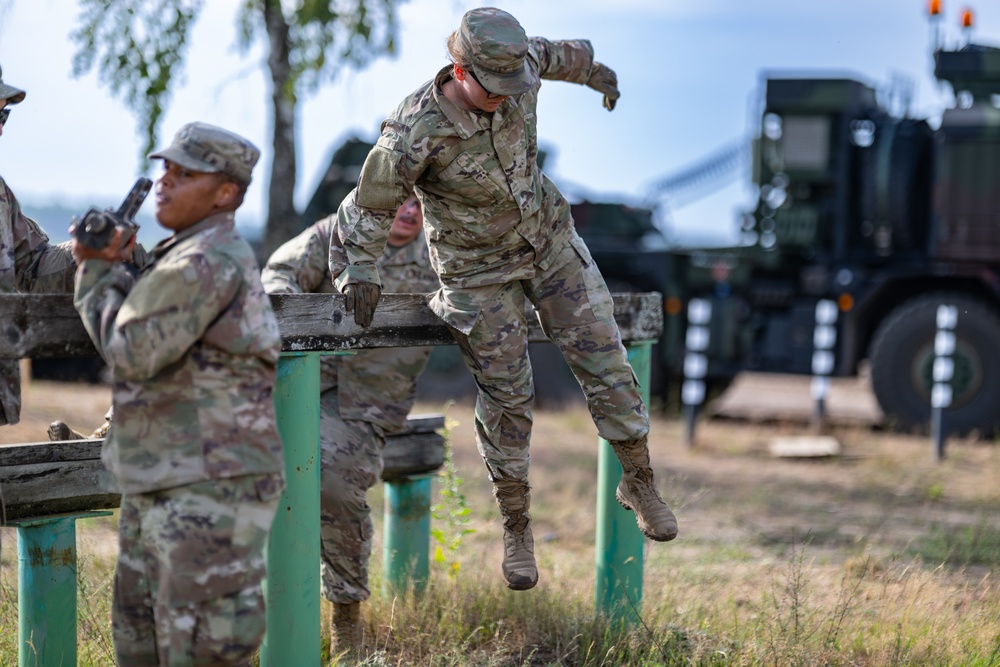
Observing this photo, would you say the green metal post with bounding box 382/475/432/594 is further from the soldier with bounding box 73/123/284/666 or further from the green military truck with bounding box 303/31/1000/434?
the green military truck with bounding box 303/31/1000/434

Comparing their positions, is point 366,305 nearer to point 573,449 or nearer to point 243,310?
point 243,310

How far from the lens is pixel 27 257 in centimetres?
327

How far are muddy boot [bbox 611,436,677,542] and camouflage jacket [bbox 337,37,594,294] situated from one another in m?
0.68

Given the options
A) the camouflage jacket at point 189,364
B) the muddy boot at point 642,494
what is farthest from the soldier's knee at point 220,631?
the muddy boot at point 642,494

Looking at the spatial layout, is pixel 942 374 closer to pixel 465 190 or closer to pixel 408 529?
pixel 408 529

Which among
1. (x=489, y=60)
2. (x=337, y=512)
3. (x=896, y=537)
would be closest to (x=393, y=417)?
(x=337, y=512)

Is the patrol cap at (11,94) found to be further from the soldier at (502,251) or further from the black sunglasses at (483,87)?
the black sunglasses at (483,87)

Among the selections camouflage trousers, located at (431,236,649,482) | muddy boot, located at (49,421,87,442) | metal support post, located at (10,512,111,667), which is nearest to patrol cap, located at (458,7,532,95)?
camouflage trousers, located at (431,236,649,482)

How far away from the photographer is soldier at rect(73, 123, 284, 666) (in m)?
2.48

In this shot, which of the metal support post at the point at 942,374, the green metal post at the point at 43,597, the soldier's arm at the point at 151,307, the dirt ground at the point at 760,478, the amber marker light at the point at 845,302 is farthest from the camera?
the amber marker light at the point at 845,302

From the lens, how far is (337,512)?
398cm

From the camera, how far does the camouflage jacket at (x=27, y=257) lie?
124 inches

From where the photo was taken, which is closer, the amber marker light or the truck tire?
the truck tire

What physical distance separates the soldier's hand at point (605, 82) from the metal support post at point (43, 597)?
88.9 inches
